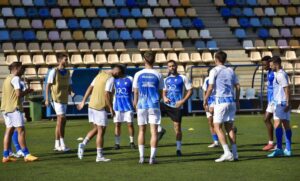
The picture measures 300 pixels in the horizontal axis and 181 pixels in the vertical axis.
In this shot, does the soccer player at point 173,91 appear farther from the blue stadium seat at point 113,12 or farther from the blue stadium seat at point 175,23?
the blue stadium seat at point 175,23

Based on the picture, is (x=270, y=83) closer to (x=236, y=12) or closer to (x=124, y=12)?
(x=124, y=12)

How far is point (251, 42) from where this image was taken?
3872cm

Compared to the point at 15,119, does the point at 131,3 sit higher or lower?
higher

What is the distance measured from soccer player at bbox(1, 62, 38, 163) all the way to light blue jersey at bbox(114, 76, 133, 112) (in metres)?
3.61

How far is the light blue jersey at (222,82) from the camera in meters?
13.1

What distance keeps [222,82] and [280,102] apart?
1.65 m

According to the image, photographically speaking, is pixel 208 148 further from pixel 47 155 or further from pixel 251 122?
pixel 251 122

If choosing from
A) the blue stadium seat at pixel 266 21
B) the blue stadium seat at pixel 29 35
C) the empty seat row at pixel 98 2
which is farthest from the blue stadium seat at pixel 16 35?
the blue stadium seat at pixel 266 21

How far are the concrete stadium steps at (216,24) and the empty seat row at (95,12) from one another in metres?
0.99

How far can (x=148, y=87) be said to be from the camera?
12.9m

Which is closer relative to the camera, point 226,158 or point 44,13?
point 226,158

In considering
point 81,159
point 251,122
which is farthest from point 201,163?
point 251,122

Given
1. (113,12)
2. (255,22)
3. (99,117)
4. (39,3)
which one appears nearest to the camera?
(99,117)

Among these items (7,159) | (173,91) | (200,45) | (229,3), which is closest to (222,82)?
(173,91)
